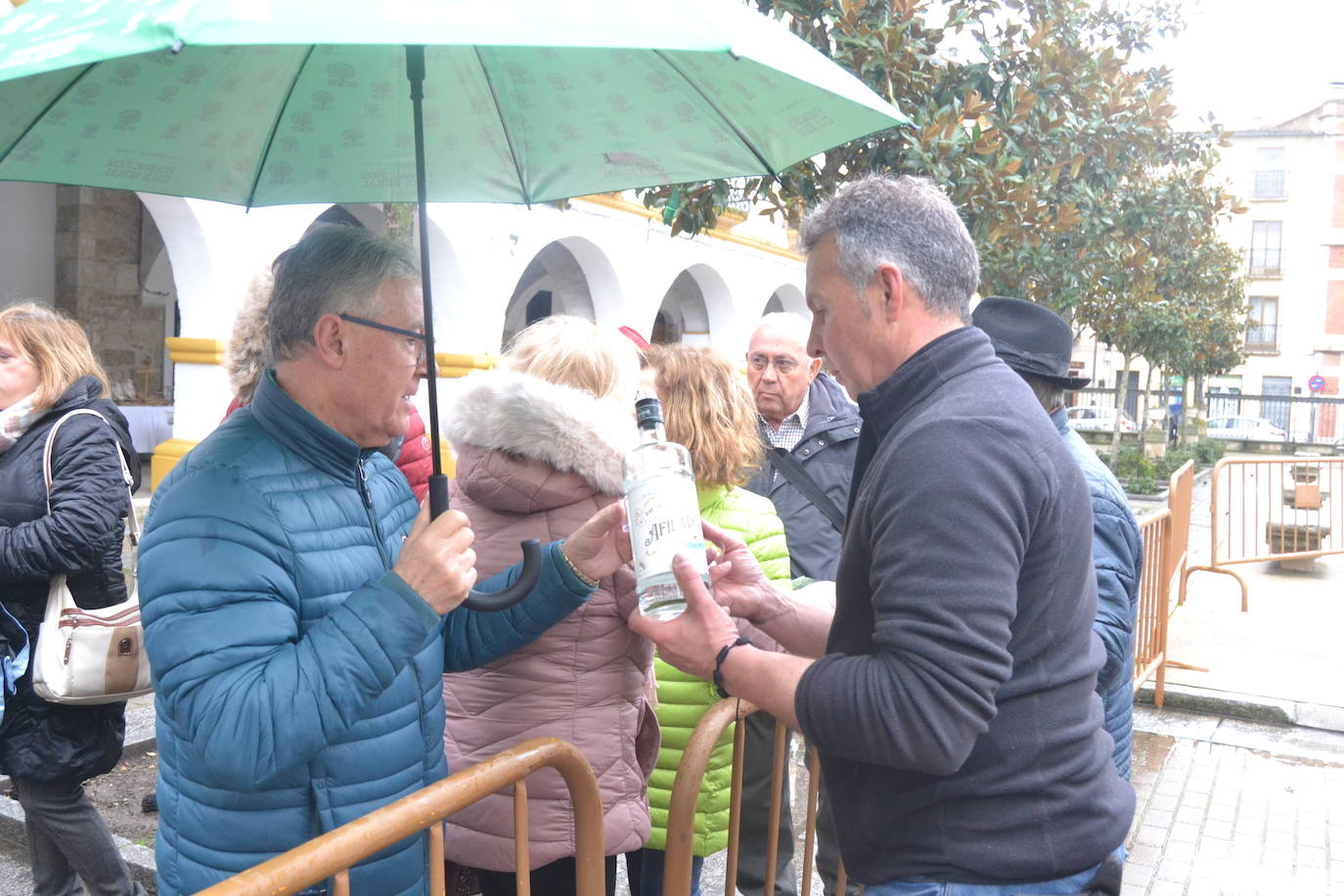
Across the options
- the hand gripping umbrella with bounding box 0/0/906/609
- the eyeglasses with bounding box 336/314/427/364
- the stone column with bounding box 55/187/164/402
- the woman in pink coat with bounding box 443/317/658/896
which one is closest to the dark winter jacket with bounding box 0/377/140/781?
the hand gripping umbrella with bounding box 0/0/906/609

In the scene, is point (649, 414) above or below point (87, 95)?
below

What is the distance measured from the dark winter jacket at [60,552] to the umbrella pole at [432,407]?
1.74m

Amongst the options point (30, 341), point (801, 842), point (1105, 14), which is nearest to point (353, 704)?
point (30, 341)

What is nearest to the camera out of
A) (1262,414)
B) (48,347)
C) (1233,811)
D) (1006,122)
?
(48,347)

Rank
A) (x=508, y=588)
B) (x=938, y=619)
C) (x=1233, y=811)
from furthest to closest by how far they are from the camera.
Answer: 1. (x=1233, y=811)
2. (x=508, y=588)
3. (x=938, y=619)

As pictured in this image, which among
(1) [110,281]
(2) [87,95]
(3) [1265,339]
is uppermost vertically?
(3) [1265,339]

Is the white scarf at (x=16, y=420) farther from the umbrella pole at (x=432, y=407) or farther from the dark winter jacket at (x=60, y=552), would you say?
the umbrella pole at (x=432, y=407)

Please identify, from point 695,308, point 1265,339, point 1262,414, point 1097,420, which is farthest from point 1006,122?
point 1265,339

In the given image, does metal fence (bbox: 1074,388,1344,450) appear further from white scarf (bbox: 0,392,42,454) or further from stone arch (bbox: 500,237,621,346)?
white scarf (bbox: 0,392,42,454)

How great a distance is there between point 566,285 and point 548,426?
15591 mm

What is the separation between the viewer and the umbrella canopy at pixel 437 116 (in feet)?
7.00

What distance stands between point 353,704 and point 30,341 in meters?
2.40

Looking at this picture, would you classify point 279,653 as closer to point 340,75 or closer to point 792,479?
point 340,75

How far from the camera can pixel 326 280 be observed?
1963 millimetres
